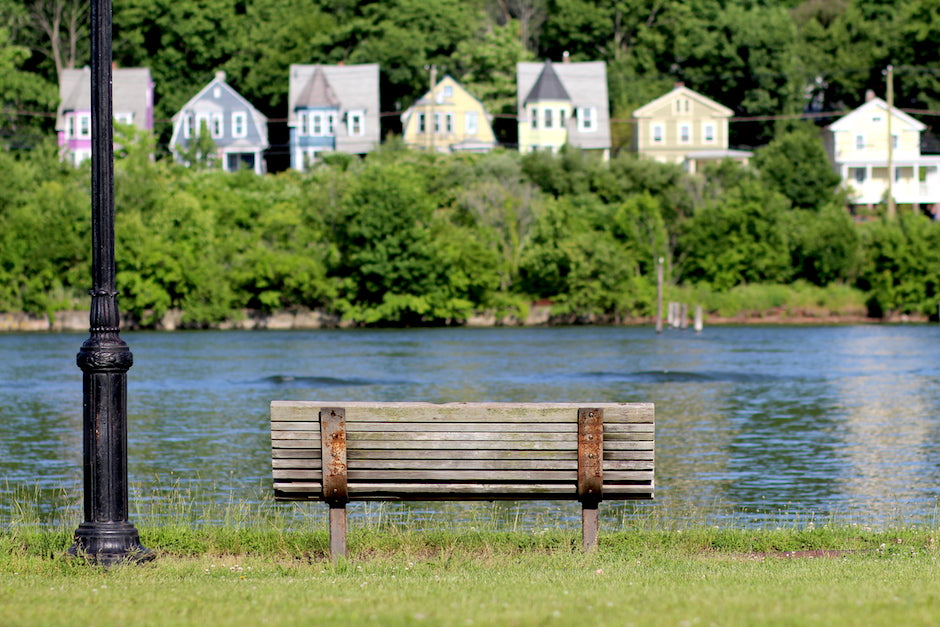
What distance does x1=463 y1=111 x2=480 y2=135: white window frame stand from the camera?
114 metres

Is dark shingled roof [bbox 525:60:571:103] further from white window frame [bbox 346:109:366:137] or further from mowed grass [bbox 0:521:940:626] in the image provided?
mowed grass [bbox 0:521:940:626]

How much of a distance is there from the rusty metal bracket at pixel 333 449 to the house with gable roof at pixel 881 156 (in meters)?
108

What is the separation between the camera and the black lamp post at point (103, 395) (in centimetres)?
1194

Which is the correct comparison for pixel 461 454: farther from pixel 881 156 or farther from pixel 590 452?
pixel 881 156

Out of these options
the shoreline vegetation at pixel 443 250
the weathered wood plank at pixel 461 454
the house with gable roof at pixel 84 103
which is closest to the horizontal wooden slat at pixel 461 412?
the weathered wood plank at pixel 461 454

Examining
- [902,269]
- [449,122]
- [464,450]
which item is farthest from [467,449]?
[449,122]

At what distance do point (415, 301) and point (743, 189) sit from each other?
2525cm

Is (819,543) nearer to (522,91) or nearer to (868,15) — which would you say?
(522,91)

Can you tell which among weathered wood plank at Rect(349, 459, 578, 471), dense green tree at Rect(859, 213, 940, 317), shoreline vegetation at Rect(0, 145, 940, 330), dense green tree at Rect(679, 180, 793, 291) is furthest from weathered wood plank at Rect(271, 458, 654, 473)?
dense green tree at Rect(679, 180, 793, 291)

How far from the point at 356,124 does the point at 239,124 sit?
946cm

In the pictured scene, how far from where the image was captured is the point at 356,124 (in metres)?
117

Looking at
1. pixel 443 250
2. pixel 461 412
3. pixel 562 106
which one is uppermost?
pixel 562 106

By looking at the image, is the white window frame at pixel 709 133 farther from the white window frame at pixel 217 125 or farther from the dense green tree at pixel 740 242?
the white window frame at pixel 217 125

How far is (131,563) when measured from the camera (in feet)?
38.5
